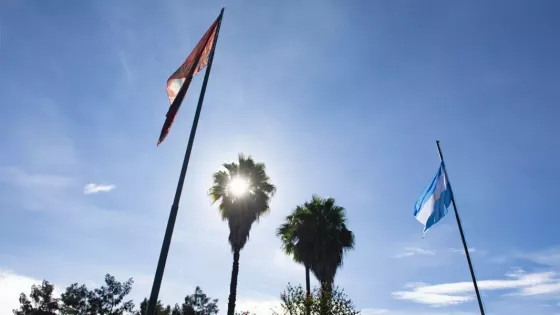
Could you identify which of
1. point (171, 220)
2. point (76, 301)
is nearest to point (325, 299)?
point (171, 220)

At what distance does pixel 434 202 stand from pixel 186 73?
11018 millimetres

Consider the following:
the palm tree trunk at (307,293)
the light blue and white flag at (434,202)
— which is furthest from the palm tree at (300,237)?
the light blue and white flag at (434,202)

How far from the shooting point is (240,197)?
2372 cm

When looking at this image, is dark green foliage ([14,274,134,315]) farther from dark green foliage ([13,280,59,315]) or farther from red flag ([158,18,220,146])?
red flag ([158,18,220,146])

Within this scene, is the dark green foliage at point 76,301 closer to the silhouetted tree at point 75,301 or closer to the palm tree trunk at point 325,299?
the silhouetted tree at point 75,301

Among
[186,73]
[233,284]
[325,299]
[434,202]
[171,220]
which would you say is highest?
[186,73]

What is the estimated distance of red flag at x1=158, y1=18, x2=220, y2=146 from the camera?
1014cm

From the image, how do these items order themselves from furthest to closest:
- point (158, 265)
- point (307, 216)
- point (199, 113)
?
point (307, 216)
point (199, 113)
point (158, 265)

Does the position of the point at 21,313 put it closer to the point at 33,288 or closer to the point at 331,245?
the point at 33,288

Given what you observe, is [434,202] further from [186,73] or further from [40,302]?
[40,302]

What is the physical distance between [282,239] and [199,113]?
21.0 metres

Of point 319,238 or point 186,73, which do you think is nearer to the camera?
point 186,73

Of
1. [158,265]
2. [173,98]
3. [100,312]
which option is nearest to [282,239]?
[173,98]

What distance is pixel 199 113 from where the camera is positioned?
958 cm
